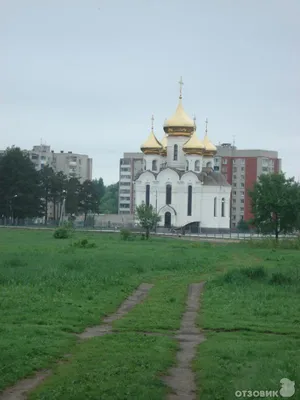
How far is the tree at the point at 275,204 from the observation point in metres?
59.0

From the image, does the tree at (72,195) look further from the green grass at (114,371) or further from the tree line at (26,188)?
the green grass at (114,371)

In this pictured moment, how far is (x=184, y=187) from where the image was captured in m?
89.1

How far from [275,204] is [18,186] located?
135ft

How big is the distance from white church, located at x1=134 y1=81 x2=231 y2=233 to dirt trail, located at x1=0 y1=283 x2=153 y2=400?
2416 inches

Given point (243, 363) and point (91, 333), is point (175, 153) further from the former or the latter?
point (243, 363)

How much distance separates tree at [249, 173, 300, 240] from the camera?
59031mm

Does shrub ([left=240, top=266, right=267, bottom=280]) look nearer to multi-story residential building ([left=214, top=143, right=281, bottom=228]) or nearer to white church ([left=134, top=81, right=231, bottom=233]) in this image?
white church ([left=134, top=81, right=231, bottom=233])

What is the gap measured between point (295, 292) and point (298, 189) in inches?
1426

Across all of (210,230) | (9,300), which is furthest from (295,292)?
(210,230)

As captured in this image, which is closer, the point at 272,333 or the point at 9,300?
the point at 272,333

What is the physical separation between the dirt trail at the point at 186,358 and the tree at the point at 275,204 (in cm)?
3774

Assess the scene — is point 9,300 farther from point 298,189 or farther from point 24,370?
point 298,189

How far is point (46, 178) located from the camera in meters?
101

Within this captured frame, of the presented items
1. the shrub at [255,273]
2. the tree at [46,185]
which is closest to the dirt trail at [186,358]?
the shrub at [255,273]
